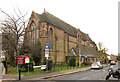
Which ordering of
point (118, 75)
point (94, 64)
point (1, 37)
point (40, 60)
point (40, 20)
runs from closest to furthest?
point (118, 75) → point (1, 37) → point (94, 64) → point (40, 60) → point (40, 20)

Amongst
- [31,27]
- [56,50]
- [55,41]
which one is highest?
[31,27]

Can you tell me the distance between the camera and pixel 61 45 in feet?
133

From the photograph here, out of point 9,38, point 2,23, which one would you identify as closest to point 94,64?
point 9,38

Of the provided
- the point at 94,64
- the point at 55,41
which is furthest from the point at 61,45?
the point at 94,64

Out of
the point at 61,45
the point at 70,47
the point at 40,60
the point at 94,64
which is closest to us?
the point at 94,64

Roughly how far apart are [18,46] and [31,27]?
15.0m

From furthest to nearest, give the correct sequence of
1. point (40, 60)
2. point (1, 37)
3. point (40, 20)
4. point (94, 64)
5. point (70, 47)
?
point (70, 47), point (40, 20), point (40, 60), point (94, 64), point (1, 37)

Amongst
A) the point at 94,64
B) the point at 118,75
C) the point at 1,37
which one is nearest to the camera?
the point at 118,75

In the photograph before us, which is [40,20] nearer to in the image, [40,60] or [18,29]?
[40,60]

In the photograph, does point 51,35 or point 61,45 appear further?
point 61,45

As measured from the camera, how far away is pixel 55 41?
124 ft

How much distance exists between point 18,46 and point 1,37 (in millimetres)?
3160

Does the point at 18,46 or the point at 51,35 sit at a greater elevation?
the point at 51,35

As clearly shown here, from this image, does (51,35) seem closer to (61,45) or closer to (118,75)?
(61,45)
